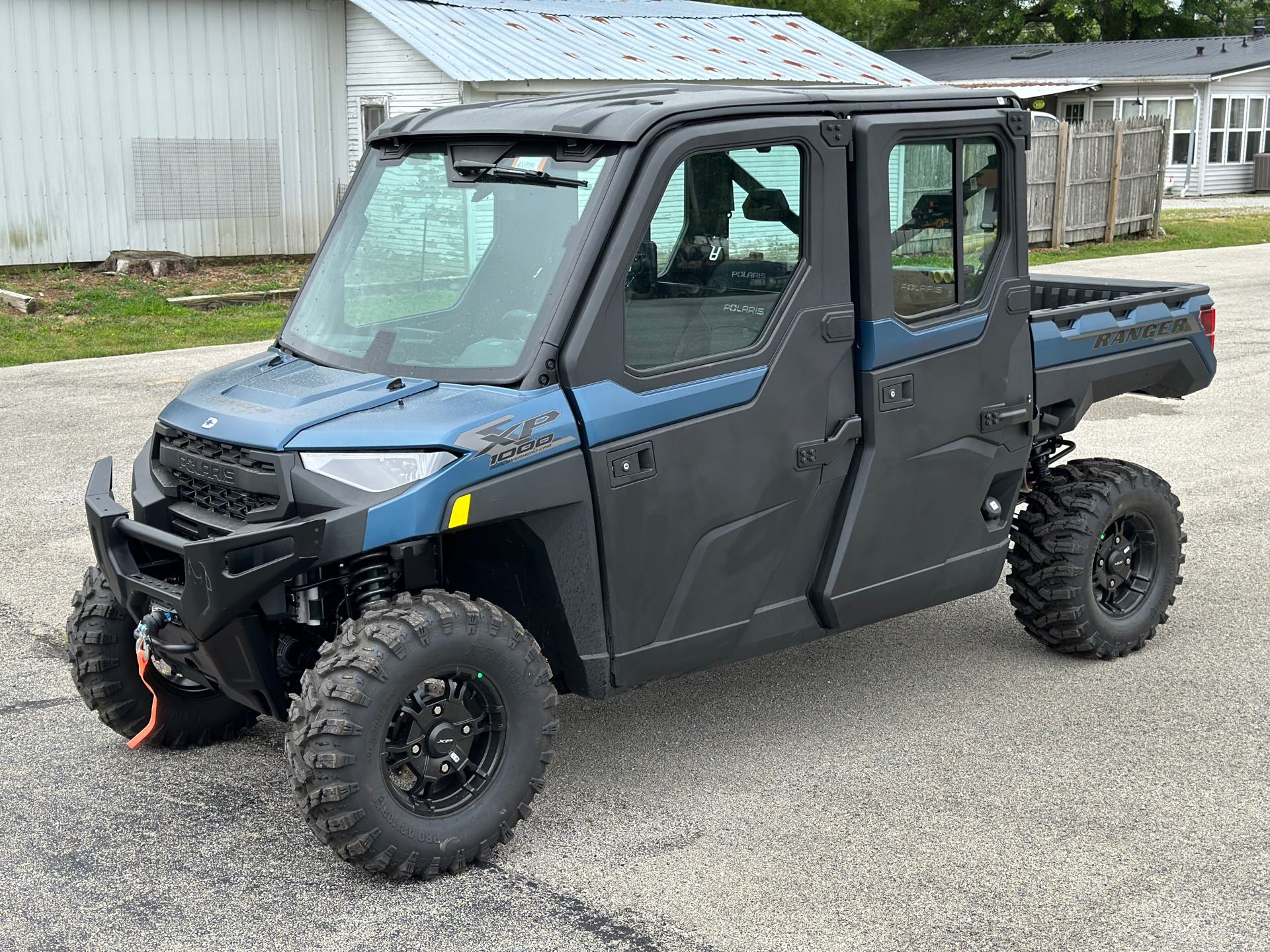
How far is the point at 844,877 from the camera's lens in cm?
421

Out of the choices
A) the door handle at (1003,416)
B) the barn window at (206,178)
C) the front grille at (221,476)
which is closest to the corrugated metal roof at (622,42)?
the barn window at (206,178)

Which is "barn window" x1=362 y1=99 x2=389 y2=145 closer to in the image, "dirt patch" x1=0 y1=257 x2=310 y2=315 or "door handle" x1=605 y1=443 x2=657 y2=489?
"dirt patch" x1=0 y1=257 x2=310 y2=315

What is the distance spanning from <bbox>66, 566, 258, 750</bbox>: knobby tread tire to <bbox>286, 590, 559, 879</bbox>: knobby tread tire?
1.12 metres

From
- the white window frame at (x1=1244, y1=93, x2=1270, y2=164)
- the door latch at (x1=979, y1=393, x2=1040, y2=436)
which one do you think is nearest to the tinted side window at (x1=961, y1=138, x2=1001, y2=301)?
the door latch at (x1=979, y1=393, x2=1040, y2=436)

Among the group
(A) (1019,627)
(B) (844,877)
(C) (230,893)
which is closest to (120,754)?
(C) (230,893)

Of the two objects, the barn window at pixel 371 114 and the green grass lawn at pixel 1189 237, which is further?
the green grass lawn at pixel 1189 237

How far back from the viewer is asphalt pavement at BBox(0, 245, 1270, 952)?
3975mm

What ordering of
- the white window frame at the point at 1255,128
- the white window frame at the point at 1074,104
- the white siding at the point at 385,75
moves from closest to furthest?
the white siding at the point at 385,75 < the white window frame at the point at 1255,128 < the white window frame at the point at 1074,104

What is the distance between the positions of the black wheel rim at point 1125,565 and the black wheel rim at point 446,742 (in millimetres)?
2722

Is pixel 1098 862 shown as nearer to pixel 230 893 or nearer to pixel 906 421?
pixel 906 421

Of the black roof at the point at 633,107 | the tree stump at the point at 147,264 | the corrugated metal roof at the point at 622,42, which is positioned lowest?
the tree stump at the point at 147,264

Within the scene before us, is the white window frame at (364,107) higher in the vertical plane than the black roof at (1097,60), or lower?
lower

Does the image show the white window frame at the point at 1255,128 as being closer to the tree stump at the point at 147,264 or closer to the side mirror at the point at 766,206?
the tree stump at the point at 147,264

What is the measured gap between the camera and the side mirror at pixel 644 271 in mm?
4348
